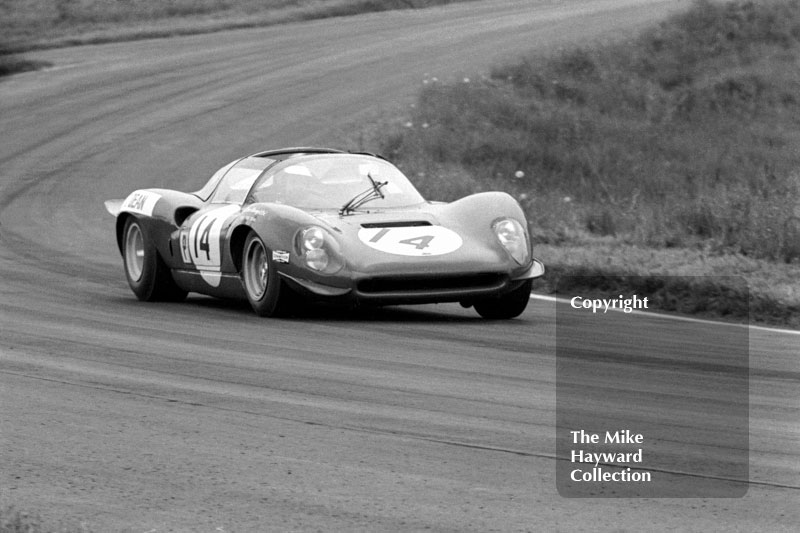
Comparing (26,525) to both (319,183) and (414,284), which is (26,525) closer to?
(414,284)

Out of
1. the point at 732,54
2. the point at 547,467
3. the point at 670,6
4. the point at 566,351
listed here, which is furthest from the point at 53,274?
the point at 670,6

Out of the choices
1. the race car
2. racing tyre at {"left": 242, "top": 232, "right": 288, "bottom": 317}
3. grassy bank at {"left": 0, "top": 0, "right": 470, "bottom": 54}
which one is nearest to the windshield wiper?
the race car

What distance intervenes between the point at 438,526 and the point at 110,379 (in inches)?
122

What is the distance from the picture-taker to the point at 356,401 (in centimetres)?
668

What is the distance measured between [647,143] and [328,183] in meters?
13.6

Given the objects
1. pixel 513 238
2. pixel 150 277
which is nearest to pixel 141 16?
pixel 150 277

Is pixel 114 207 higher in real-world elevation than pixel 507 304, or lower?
higher

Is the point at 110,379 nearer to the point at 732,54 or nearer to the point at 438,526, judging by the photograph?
the point at 438,526

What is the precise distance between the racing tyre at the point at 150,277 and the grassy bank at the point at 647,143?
9.82ft

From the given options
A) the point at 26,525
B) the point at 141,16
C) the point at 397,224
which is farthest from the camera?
the point at 141,16

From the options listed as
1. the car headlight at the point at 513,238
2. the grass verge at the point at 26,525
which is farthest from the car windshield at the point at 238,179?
the grass verge at the point at 26,525

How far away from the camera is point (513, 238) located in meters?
9.68

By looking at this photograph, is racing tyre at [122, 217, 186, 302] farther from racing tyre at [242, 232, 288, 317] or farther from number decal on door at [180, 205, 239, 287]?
racing tyre at [242, 232, 288, 317]

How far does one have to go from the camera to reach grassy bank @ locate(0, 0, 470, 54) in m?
35.1
